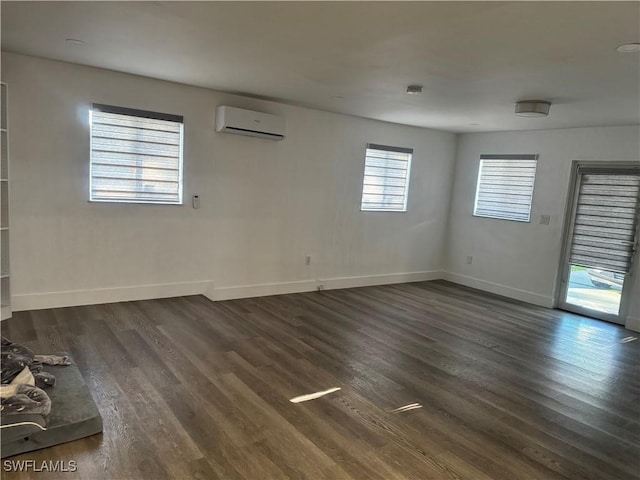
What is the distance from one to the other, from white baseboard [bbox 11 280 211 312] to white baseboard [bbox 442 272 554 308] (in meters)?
4.07

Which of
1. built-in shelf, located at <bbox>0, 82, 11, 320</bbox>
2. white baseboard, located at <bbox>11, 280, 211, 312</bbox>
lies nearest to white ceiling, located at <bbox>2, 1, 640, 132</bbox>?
built-in shelf, located at <bbox>0, 82, 11, 320</bbox>

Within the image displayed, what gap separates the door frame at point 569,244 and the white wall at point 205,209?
1.92 metres

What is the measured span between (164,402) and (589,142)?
5.62 m

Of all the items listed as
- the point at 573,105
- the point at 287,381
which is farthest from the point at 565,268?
the point at 287,381

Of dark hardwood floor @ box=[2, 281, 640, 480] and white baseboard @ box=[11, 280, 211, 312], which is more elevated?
white baseboard @ box=[11, 280, 211, 312]

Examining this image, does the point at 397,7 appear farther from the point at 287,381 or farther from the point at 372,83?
the point at 287,381

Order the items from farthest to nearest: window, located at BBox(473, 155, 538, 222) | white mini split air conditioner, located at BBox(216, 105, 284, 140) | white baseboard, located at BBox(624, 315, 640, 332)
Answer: window, located at BBox(473, 155, 538, 222), white baseboard, located at BBox(624, 315, 640, 332), white mini split air conditioner, located at BBox(216, 105, 284, 140)

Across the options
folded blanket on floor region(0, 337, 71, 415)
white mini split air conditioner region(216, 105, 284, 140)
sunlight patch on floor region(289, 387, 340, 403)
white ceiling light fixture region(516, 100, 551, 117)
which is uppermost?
white ceiling light fixture region(516, 100, 551, 117)

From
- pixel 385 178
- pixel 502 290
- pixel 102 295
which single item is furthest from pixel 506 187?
pixel 102 295

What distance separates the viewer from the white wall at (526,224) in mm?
5340

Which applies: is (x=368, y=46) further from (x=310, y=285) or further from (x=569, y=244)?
(x=569, y=244)

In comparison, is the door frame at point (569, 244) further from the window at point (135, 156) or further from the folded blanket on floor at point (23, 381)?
the folded blanket on floor at point (23, 381)

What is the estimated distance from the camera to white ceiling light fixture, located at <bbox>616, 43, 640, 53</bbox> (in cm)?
246

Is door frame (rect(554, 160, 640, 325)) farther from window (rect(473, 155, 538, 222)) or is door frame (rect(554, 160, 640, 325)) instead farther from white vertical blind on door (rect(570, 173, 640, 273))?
window (rect(473, 155, 538, 222))
